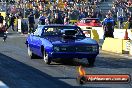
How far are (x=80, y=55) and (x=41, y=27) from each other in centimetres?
240

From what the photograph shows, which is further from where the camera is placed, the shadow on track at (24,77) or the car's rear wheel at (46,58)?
the car's rear wheel at (46,58)

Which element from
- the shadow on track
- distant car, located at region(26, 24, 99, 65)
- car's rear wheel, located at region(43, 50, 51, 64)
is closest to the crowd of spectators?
distant car, located at region(26, 24, 99, 65)

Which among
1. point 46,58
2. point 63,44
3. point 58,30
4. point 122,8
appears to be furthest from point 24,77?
point 122,8

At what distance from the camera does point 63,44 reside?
14109 millimetres

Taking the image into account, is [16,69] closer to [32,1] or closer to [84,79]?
[84,79]

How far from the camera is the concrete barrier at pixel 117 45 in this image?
20.3 meters

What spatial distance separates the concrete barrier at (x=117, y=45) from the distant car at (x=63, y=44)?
5137 mm

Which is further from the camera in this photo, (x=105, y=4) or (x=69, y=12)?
(x=105, y=4)

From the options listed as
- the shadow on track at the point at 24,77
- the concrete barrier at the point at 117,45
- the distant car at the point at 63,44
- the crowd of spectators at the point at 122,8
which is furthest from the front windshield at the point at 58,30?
the crowd of spectators at the point at 122,8

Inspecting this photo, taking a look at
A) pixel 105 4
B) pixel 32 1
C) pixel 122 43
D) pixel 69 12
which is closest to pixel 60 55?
pixel 122 43

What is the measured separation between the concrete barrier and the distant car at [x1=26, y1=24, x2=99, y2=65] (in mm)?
5137

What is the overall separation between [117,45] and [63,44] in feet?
23.6

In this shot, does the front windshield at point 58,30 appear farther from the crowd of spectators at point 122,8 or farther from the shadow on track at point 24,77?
the crowd of spectators at point 122,8

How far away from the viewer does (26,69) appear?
13555mm
